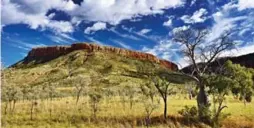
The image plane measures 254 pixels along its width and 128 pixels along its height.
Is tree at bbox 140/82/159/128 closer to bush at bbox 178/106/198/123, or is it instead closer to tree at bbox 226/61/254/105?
bush at bbox 178/106/198/123

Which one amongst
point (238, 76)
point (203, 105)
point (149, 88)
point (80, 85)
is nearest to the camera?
point (203, 105)

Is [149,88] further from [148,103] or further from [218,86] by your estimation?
[218,86]

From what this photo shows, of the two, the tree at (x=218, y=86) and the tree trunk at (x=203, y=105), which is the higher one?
the tree at (x=218, y=86)

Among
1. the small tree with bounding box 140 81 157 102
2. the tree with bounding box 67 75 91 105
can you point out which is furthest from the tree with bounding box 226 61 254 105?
the tree with bounding box 67 75 91 105

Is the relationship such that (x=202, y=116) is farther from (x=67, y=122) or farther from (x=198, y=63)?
(x=67, y=122)

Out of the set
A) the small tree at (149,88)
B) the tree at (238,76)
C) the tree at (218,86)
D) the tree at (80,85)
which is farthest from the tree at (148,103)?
the tree at (80,85)

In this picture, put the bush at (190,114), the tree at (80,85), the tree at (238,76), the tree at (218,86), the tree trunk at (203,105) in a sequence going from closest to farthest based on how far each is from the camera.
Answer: the tree at (218,86) < the tree trunk at (203,105) < the bush at (190,114) < the tree at (238,76) < the tree at (80,85)

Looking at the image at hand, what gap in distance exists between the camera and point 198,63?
4531cm

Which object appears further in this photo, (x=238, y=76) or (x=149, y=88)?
(x=149, y=88)

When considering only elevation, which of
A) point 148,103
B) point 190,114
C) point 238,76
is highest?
point 238,76

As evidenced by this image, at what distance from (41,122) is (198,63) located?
19846mm

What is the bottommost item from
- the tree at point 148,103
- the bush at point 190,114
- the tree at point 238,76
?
the bush at point 190,114

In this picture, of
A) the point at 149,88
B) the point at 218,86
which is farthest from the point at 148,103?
the point at 218,86

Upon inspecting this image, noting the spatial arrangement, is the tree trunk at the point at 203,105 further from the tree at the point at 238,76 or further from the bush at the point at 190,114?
the tree at the point at 238,76
